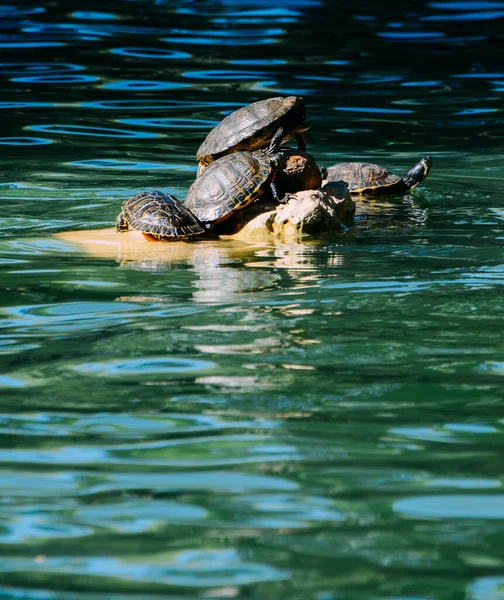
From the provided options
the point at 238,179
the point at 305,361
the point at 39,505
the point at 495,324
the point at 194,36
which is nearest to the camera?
the point at 39,505

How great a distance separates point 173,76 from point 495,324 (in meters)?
13.1

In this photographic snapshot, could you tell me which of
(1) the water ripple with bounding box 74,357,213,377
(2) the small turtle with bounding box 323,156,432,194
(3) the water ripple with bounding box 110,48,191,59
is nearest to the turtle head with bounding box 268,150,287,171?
(2) the small turtle with bounding box 323,156,432,194

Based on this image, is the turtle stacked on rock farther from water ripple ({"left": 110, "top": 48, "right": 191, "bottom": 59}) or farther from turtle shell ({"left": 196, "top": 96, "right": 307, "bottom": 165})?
water ripple ({"left": 110, "top": 48, "right": 191, "bottom": 59})

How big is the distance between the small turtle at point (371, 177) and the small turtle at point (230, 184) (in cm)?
181

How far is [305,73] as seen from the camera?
57.0 ft

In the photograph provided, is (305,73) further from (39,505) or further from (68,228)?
(39,505)

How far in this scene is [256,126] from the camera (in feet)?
28.6

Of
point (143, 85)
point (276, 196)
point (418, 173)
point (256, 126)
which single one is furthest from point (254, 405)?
point (143, 85)

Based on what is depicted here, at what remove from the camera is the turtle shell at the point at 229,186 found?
8.03 metres

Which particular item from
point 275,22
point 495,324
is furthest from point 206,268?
point 275,22

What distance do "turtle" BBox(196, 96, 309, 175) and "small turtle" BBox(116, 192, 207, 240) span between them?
1027mm

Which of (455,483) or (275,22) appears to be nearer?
(455,483)

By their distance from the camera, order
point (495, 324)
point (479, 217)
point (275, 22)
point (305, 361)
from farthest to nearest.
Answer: point (275, 22)
point (479, 217)
point (495, 324)
point (305, 361)

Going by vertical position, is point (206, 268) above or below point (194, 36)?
below
